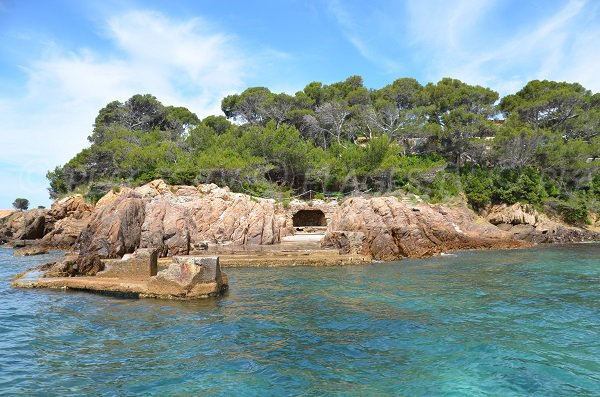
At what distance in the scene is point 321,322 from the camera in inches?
376

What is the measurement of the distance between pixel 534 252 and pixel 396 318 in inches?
725

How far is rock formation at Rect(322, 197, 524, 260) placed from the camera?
877 inches

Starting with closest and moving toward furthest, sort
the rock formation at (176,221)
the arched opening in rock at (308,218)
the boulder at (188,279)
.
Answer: the boulder at (188,279), the rock formation at (176,221), the arched opening in rock at (308,218)

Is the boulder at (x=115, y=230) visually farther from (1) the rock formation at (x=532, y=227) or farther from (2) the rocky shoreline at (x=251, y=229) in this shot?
(1) the rock formation at (x=532, y=227)

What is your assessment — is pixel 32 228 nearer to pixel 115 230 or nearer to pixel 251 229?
pixel 251 229

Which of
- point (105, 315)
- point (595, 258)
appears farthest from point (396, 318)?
point (595, 258)

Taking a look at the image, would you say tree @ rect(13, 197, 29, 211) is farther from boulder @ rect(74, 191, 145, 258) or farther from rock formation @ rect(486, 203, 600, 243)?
rock formation @ rect(486, 203, 600, 243)

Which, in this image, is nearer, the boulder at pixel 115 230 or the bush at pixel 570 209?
the boulder at pixel 115 230

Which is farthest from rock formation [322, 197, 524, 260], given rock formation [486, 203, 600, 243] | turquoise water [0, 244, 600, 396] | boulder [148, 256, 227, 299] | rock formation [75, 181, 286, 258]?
boulder [148, 256, 227, 299]

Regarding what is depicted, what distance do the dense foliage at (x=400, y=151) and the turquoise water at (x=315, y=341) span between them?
24.1 metres

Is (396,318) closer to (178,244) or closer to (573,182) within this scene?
(178,244)

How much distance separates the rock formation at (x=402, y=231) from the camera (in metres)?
22.3

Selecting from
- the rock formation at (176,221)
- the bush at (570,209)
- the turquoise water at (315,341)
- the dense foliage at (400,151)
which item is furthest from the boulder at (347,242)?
the bush at (570,209)

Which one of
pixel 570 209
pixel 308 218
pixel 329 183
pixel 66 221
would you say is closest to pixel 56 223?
pixel 66 221
